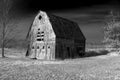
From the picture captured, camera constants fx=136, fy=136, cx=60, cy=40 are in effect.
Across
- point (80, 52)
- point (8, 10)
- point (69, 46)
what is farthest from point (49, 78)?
point (80, 52)

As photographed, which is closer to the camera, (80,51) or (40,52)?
(40,52)

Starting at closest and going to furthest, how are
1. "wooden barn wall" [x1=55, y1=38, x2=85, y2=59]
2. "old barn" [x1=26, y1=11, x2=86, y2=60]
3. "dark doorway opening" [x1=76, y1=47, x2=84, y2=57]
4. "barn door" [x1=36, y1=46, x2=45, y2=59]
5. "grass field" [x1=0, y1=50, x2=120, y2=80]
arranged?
1. "grass field" [x1=0, y1=50, x2=120, y2=80]
2. "old barn" [x1=26, y1=11, x2=86, y2=60]
3. "wooden barn wall" [x1=55, y1=38, x2=85, y2=59]
4. "barn door" [x1=36, y1=46, x2=45, y2=59]
5. "dark doorway opening" [x1=76, y1=47, x2=84, y2=57]

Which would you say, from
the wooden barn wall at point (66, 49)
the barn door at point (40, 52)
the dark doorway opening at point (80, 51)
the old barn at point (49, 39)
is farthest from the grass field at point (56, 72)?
the dark doorway opening at point (80, 51)

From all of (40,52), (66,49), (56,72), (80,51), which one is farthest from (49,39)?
(56,72)

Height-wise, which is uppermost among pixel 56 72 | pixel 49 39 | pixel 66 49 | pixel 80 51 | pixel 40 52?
pixel 49 39

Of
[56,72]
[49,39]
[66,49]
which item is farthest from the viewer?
[66,49]

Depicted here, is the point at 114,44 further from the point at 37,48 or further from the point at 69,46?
the point at 37,48

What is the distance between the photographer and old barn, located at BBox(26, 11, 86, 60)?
2622 cm

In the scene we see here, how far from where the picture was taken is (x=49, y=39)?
2664 cm

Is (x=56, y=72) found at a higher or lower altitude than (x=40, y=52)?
lower

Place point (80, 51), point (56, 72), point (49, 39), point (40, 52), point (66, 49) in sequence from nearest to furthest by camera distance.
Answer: point (56, 72) → point (49, 39) → point (40, 52) → point (66, 49) → point (80, 51)

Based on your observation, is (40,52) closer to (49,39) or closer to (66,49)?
(49,39)

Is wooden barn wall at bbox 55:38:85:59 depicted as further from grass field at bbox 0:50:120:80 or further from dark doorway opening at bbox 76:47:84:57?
grass field at bbox 0:50:120:80

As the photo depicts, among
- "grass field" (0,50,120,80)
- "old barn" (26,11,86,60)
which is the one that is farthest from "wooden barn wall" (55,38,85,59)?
"grass field" (0,50,120,80)
